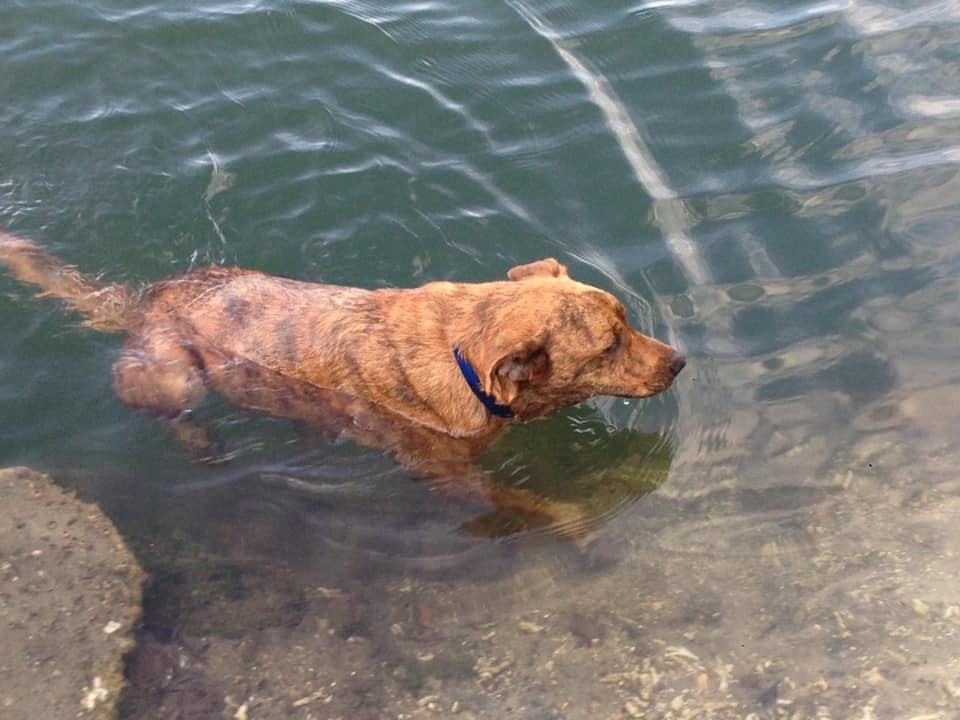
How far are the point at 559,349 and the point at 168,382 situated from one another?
267cm

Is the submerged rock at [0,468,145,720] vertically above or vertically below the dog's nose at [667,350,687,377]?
below

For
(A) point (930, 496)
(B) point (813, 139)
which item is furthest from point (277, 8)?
(A) point (930, 496)

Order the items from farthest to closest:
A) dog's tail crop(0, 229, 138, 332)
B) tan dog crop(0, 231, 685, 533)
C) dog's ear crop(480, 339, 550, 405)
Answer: dog's tail crop(0, 229, 138, 332), tan dog crop(0, 231, 685, 533), dog's ear crop(480, 339, 550, 405)

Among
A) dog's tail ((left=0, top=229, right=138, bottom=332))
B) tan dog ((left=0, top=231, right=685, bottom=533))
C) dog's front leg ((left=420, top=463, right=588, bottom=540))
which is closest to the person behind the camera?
tan dog ((left=0, top=231, right=685, bottom=533))

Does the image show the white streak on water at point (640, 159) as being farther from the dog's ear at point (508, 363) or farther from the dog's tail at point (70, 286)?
the dog's tail at point (70, 286)

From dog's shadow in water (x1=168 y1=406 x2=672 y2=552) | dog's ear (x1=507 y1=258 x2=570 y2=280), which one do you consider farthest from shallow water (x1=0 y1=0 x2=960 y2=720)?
dog's ear (x1=507 y1=258 x2=570 y2=280)

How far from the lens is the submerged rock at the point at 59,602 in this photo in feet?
16.7

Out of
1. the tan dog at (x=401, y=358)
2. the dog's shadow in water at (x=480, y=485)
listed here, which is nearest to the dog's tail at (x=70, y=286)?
the tan dog at (x=401, y=358)

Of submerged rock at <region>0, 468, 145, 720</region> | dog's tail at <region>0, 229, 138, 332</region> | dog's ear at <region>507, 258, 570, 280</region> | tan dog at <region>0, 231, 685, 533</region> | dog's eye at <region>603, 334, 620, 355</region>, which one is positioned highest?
dog's ear at <region>507, 258, 570, 280</region>

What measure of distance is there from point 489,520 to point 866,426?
241 centimetres

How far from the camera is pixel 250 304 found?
6.62m

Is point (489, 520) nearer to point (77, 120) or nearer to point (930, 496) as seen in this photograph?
point (930, 496)

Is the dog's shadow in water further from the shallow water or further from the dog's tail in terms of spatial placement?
the dog's tail

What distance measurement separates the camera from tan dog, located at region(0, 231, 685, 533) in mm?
5848
